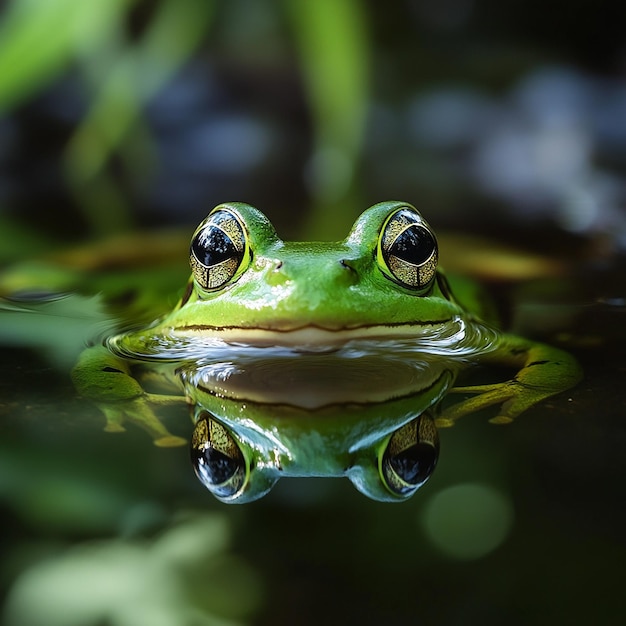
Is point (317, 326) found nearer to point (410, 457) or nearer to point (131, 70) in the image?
point (410, 457)

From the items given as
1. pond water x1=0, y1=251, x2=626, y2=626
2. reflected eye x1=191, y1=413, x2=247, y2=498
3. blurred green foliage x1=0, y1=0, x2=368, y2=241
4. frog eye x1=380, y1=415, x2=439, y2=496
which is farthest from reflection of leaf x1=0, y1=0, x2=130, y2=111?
frog eye x1=380, y1=415, x2=439, y2=496

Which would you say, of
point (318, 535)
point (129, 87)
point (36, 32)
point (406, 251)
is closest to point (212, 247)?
point (406, 251)

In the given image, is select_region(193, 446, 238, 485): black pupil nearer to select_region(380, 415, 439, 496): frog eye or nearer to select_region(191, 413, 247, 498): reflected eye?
select_region(191, 413, 247, 498): reflected eye

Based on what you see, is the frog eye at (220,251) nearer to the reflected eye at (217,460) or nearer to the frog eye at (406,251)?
the frog eye at (406,251)

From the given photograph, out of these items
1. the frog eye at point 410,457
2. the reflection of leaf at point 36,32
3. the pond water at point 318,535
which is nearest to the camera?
the pond water at point 318,535

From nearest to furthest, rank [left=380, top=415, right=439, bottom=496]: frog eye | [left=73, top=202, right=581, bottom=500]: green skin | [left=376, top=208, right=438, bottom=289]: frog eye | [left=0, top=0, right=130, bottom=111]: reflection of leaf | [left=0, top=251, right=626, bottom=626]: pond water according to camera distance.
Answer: [left=0, top=251, right=626, bottom=626]: pond water
[left=380, top=415, right=439, bottom=496]: frog eye
[left=73, top=202, right=581, bottom=500]: green skin
[left=376, top=208, right=438, bottom=289]: frog eye
[left=0, top=0, right=130, bottom=111]: reflection of leaf

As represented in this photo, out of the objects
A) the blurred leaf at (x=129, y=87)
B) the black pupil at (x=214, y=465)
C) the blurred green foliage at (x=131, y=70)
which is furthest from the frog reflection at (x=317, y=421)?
the blurred leaf at (x=129, y=87)

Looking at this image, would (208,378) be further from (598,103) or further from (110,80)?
(598,103)
